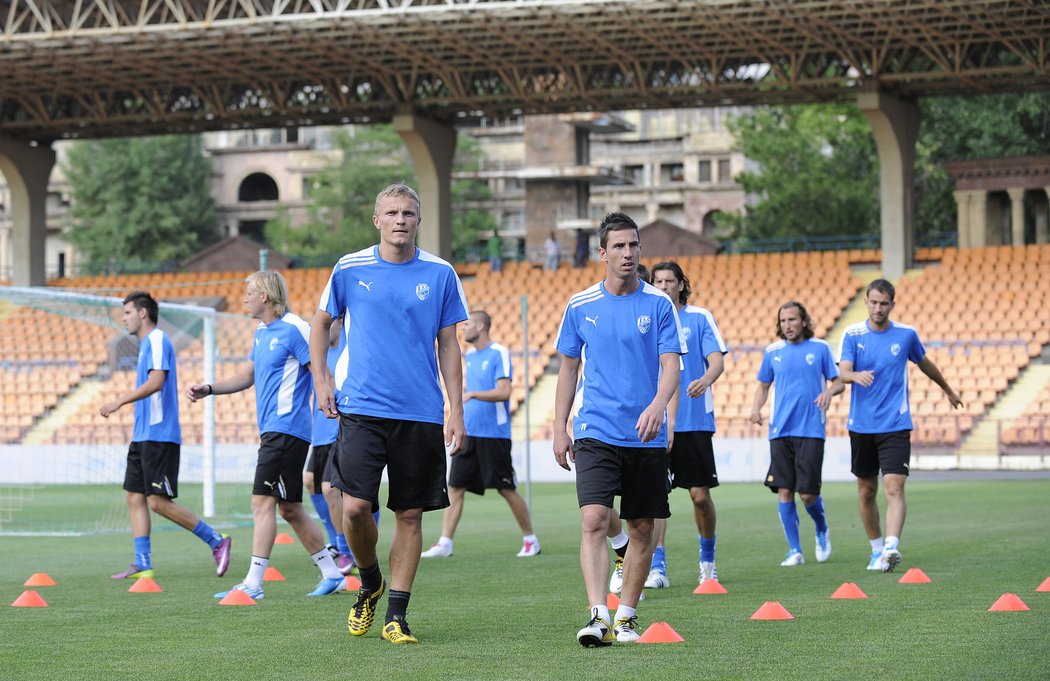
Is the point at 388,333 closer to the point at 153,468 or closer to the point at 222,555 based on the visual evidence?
the point at 222,555

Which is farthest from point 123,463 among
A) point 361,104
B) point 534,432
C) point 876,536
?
point 876,536

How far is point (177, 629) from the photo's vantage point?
841 cm

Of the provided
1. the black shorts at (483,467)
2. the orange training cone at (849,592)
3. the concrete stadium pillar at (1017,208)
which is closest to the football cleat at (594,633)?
the orange training cone at (849,592)

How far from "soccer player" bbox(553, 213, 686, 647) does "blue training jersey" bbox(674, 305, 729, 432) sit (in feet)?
9.02

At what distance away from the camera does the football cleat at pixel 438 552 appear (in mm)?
13432

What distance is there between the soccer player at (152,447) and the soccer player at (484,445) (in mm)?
2610

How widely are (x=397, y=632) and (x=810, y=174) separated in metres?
48.4

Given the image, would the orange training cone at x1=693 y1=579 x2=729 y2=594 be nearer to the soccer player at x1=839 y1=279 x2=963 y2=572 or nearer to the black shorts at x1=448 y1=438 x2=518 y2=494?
the soccer player at x1=839 y1=279 x2=963 y2=572

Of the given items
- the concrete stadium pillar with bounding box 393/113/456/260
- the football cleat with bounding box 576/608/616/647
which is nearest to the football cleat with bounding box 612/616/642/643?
the football cleat with bounding box 576/608/616/647

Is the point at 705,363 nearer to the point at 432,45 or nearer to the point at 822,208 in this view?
the point at 432,45

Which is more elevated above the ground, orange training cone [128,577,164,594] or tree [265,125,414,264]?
tree [265,125,414,264]

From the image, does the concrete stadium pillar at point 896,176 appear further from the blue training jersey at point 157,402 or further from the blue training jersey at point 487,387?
the blue training jersey at point 157,402

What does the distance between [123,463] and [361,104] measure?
13.3 m

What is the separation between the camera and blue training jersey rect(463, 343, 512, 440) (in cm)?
1358
